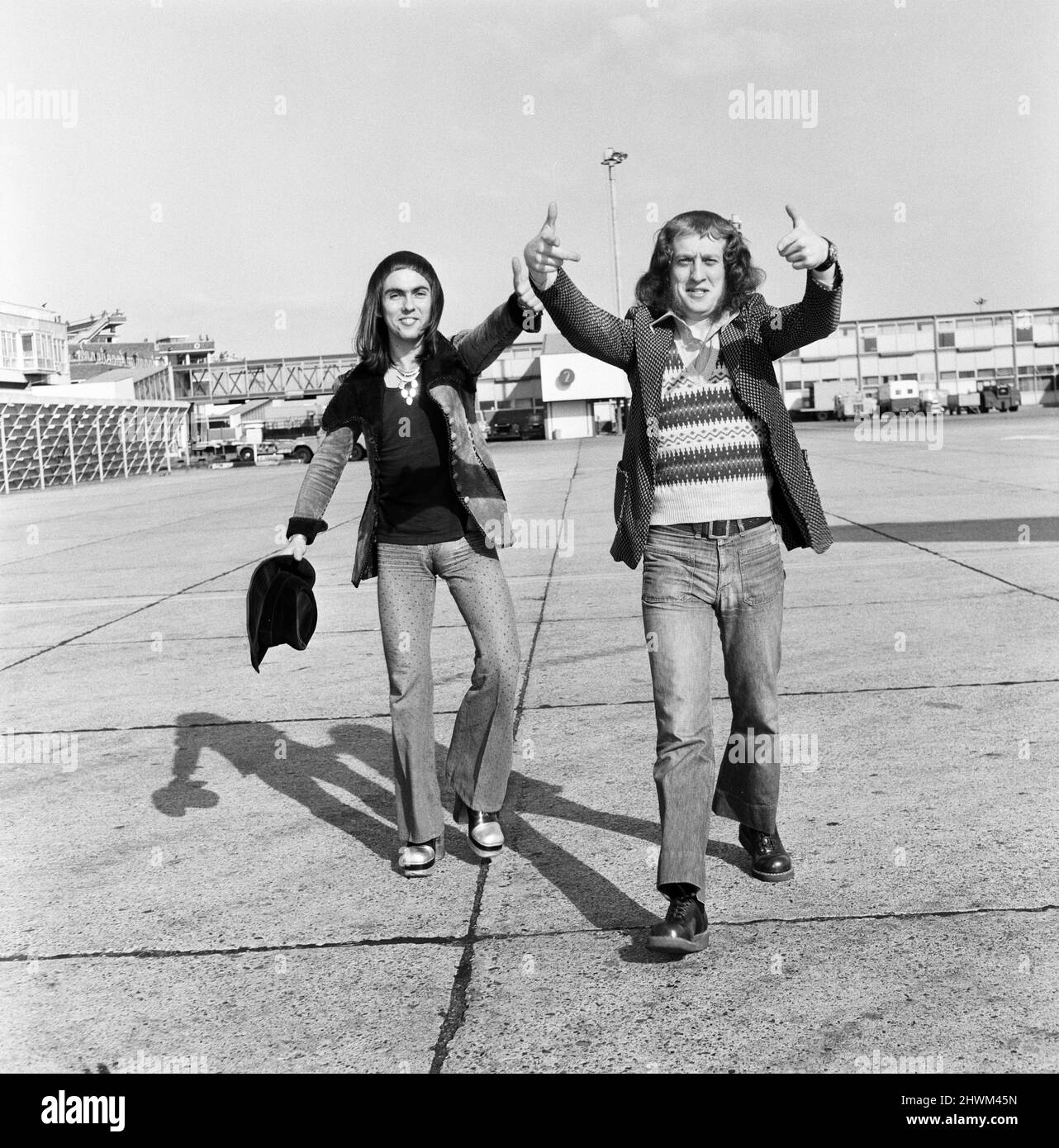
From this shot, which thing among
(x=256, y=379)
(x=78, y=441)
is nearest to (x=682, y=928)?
(x=78, y=441)

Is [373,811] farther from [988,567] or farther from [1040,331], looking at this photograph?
[1040,331]

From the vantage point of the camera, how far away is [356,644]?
8516 mm

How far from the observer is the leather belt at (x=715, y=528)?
361cm

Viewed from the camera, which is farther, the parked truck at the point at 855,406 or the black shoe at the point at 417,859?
the parked truck at the point at 855,406

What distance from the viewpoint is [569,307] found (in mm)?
3607

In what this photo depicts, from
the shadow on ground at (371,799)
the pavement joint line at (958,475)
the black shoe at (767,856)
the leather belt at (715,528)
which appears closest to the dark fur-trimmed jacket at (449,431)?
the leather belt at (715,528)

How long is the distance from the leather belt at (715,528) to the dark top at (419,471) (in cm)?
88

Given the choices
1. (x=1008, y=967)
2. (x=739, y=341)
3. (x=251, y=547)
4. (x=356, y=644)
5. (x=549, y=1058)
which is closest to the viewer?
(x=549, y=1058)

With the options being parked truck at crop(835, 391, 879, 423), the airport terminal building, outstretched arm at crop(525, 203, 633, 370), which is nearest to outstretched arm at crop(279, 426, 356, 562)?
A: outstretched arm at crop(525, 203, 633, 370)

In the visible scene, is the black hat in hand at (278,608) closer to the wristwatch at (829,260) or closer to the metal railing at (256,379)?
the wristwatch at (829,260)

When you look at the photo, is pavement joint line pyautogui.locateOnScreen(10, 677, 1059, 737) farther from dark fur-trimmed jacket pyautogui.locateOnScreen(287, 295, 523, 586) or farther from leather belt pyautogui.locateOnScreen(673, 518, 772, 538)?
leather belt pyautogui.locateOnScreen(673, 518, 772, 538)

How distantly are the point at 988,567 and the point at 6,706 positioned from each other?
721 cm

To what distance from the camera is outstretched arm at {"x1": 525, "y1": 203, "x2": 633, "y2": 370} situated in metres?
3.50
